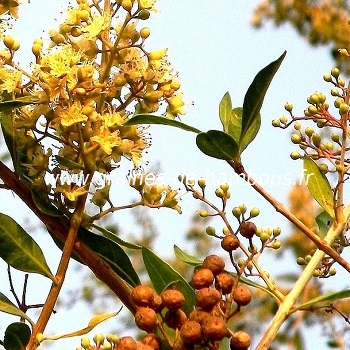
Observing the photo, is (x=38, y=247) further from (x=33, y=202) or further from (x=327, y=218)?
(x=327, y=218)

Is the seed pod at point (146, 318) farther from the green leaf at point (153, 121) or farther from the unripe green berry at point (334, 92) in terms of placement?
the unripe green berry at point (334, 92)

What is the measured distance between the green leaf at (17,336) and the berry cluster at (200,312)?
190 millimetres

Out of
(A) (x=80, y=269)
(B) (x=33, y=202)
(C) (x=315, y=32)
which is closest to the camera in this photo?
(B) (x=33, y=202)

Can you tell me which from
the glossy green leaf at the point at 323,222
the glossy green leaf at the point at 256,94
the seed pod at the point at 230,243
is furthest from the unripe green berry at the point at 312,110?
the seed pod at the point at 230,243

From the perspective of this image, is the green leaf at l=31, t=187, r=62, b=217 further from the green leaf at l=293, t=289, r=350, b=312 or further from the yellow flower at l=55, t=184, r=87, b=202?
the green leaf at l=293, t=289, r=350, b=312

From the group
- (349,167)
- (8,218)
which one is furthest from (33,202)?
(349,167)

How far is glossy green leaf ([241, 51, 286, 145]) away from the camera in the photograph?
1033mm

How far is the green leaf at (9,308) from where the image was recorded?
1074mm

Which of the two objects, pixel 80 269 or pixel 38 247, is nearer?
pixel 38 247

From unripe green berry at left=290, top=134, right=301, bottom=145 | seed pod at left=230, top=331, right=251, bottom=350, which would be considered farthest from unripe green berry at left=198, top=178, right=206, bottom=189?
seed pod at left=230, top=331, right=251, bottom=350

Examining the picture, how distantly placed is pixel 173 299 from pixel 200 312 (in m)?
0.04

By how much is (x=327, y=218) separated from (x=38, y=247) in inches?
21.4

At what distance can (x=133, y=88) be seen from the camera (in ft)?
3.77

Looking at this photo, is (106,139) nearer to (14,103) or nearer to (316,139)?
(14,103)
